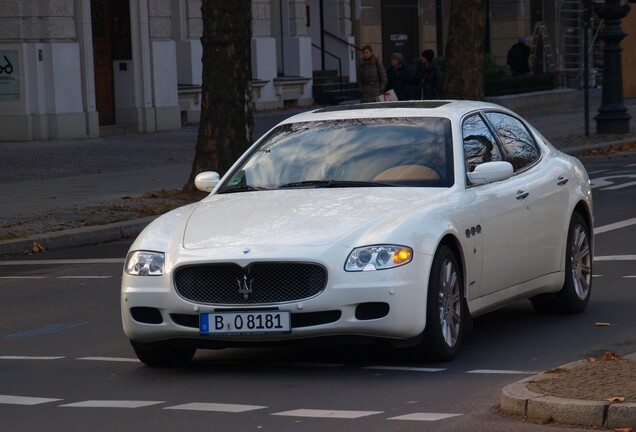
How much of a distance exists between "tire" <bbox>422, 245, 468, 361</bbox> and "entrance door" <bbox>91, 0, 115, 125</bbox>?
24.0 meters

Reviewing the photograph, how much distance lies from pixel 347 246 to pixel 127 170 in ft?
53.6

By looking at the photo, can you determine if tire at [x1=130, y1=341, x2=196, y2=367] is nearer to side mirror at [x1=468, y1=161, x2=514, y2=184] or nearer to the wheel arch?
the wheel arch

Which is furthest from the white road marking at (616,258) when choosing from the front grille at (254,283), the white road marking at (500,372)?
the front grille at (254,283)

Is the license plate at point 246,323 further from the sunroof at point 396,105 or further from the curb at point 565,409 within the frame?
the sunroof at point 396,105

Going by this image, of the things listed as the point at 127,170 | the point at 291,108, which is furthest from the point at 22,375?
the point at 291,108

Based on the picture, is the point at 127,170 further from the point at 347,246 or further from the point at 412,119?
the point at 347,246

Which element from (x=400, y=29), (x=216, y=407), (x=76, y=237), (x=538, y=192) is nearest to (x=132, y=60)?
(x=76, y=237)

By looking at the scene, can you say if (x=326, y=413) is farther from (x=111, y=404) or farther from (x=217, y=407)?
(x=111, y=404)

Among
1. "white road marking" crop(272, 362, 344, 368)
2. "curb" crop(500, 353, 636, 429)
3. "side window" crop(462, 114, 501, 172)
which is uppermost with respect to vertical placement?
"side window" crop(462, 114, 501, 172)

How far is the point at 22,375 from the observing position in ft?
28.5

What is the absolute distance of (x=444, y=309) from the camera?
845 centimetres

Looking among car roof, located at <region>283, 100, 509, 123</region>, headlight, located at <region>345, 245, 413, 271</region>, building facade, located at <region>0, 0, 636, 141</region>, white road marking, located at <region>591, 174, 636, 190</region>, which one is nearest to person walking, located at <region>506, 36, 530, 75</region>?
building facade, located at <region>0, 0, 636, 141</region>

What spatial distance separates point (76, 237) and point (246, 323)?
8655 mm

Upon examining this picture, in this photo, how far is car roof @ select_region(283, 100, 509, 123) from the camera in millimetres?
9711
